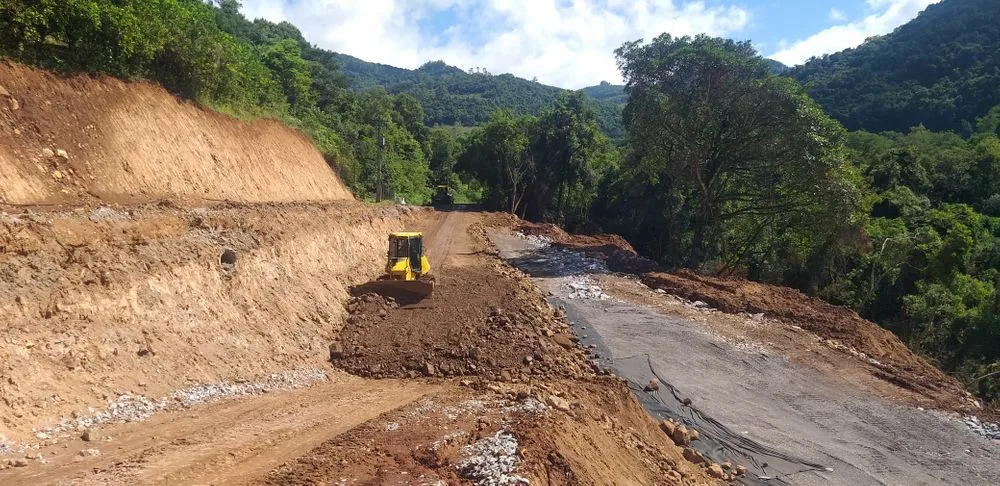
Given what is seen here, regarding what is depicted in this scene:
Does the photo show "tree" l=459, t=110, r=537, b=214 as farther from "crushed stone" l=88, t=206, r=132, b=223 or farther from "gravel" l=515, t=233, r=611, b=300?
"crushed stone" l=88, t=206, r=132, b=223

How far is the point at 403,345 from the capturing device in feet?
38.4

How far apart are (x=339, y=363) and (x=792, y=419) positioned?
29.7 feet

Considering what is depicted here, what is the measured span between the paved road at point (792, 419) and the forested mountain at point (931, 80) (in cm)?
5702

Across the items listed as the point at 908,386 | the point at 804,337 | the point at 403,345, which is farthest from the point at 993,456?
the point at 403,345

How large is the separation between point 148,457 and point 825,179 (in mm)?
21384

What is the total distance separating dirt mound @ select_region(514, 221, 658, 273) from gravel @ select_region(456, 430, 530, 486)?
592 inches

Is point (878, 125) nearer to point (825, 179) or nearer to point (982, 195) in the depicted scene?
point (982, 195)

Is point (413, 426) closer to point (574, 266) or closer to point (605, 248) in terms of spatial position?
point (574, 266)

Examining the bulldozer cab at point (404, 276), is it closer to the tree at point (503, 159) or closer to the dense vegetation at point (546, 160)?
the dense vegetation at point (546, 160)

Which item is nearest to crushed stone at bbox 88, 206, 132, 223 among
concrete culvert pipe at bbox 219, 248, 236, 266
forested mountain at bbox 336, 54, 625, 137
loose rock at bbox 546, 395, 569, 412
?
concrete culvert pipe at bbox 219, 248, 236, 266

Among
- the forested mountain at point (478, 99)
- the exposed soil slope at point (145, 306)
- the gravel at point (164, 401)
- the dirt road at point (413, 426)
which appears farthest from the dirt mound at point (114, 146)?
the forested mountain at point (478, 99)

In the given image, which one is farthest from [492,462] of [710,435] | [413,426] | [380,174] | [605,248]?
[380,174]

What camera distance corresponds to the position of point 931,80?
2650 inches

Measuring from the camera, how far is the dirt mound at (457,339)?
36.1ft
